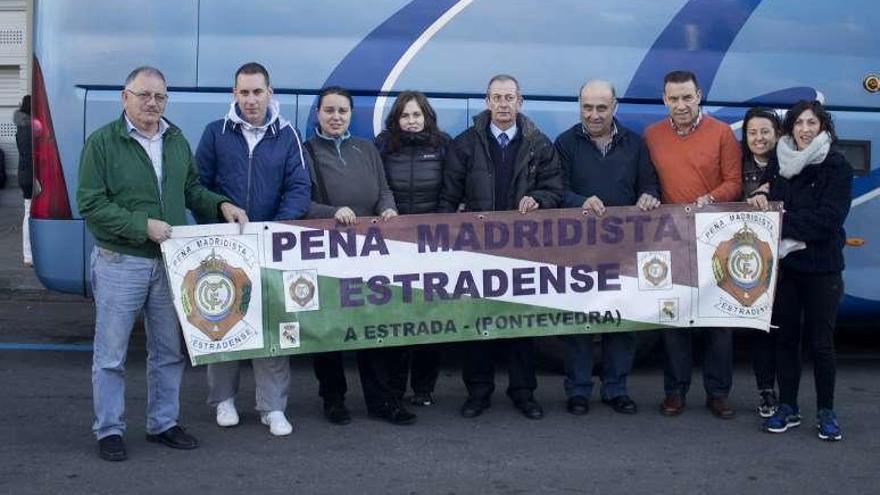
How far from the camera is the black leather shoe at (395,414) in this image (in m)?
6.33

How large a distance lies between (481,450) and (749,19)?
336cm

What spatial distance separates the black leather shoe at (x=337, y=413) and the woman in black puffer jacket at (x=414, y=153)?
32cm

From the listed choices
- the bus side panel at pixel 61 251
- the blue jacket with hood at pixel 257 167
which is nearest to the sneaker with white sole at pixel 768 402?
the blue jacket with hood at pixel 257 167

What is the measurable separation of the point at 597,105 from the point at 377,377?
1.87 m

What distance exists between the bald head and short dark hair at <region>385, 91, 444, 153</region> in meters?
0.79

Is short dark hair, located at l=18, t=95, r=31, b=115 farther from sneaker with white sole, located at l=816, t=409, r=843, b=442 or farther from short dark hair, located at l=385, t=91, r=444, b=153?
sneaker with white sole, located at l=816, t=409, r=843, b=442

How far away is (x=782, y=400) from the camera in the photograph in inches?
246

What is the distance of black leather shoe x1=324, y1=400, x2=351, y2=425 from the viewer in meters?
6.32

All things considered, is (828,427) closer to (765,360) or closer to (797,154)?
(765,360)

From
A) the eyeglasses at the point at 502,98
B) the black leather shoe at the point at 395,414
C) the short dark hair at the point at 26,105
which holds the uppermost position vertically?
the short dark hair at the point at 26,105

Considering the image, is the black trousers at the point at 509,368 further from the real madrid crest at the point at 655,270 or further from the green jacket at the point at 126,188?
the green jacket at the point at 126,188

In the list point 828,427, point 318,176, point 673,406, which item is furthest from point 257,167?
point 828,427

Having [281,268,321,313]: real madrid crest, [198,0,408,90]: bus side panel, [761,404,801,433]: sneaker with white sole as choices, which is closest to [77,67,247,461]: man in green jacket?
[281,268,321,313]: real madrid crest

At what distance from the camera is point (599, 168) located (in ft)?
21.3
